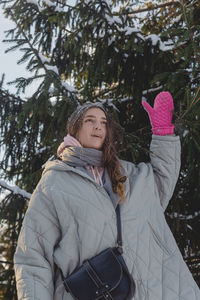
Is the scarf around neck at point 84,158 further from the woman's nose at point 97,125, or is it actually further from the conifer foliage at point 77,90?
the conifer foliage at point 77,90

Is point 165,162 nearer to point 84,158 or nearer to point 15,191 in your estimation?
point 84,158

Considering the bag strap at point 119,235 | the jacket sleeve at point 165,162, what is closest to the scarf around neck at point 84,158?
the bag strap at point 119,235

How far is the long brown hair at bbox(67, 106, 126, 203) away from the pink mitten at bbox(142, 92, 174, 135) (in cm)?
29

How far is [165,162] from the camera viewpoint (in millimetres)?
2211

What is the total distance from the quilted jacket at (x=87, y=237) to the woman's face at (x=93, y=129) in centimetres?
28

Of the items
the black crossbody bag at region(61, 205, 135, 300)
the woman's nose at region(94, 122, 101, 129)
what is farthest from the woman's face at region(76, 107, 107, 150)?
the black crossbody bag at region(61, 205, 135, 300)

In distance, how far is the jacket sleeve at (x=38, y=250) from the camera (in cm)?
187

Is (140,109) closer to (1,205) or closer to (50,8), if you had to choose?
(50,8)

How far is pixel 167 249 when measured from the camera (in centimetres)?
198

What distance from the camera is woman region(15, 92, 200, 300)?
187cm

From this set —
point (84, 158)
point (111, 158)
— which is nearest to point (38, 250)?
point (84, 158)

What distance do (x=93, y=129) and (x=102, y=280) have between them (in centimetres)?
96

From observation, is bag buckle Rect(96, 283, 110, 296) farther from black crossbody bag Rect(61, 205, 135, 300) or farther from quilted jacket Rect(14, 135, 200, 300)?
quilted jacket Rect(14, 135, 200, 300)

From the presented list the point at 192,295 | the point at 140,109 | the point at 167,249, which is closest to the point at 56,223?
the point at 167,249
